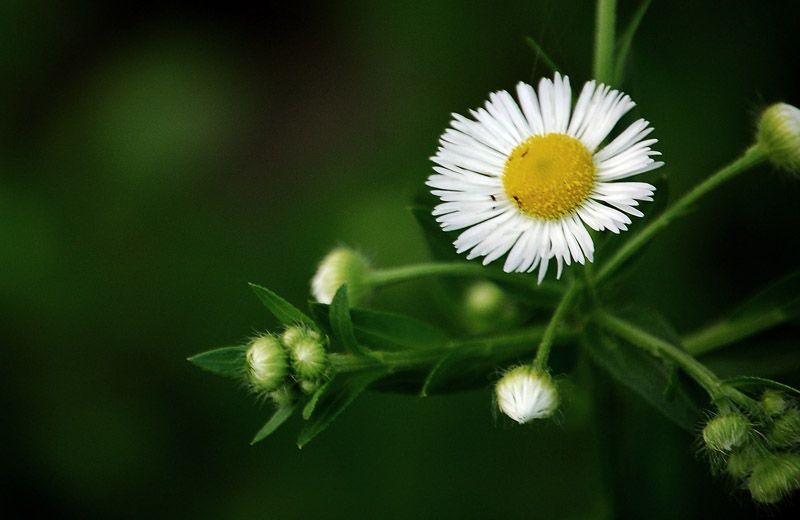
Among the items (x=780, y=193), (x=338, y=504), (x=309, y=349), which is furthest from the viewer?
(x=338, y=504)

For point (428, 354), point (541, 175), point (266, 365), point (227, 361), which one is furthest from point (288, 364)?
point (541, 175)

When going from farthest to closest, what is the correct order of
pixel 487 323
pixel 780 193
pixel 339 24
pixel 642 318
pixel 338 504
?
pixel 339 24, pixel 338 504, pixel 780 193, pixel 487 323, pixel 642 318

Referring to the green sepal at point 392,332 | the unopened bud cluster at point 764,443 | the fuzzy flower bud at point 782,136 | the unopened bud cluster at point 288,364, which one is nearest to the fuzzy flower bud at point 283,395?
the unopened bud cluster at point 288,364

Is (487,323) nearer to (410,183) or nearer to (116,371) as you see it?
(410,183)

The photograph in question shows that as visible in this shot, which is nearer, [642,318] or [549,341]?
[549,341]

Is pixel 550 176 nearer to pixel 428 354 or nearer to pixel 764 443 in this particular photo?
pixel 428 354

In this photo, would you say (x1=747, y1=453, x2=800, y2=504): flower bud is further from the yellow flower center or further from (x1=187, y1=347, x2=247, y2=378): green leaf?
(x1=187, y1=347, x2=247, y2=378): green leaf

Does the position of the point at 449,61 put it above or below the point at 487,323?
above

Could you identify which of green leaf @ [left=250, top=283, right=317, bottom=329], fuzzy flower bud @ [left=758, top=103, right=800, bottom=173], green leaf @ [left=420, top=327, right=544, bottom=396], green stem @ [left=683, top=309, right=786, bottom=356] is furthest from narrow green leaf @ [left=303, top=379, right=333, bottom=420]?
fuzzy flower bud @ [left=758, top=103, right=800, bottom=173]

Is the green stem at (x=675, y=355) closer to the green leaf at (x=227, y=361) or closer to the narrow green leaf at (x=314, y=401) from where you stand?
the narrow green leaf at (x=314, y=401)

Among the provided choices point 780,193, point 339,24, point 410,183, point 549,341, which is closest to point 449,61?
point 410,183
